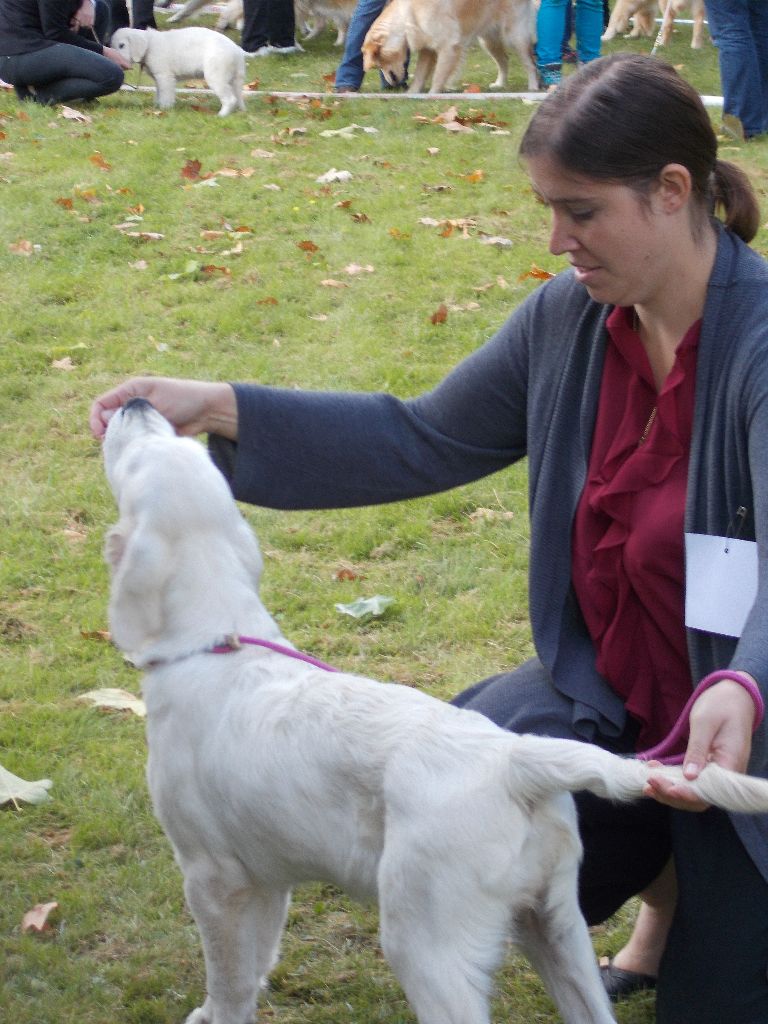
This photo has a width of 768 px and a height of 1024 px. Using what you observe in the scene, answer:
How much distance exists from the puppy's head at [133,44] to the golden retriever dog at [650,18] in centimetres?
681

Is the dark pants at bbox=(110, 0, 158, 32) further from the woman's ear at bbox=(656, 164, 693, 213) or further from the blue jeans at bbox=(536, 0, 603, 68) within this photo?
the woman's ear at bbox=(656, 164, 693, 213)

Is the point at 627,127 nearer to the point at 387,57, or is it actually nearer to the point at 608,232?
the point at 608,232

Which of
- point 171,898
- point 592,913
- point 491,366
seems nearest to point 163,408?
point 491,366

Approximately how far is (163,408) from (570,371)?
95cm

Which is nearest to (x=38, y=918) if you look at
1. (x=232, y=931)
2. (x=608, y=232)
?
(x=232, y=931)

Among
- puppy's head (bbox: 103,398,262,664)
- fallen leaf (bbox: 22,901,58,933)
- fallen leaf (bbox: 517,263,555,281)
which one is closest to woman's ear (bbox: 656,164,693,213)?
puppy's head (bbox: 103,398,262,664)

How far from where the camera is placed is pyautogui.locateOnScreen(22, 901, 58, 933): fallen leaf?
10.6 feet

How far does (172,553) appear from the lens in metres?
2.76

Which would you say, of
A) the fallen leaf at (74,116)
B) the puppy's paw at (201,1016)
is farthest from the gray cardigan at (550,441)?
the fallen leaf at (74,116)

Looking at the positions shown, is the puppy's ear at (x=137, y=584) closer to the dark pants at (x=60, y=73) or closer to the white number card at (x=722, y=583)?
the white number card at (x=722, y=583)

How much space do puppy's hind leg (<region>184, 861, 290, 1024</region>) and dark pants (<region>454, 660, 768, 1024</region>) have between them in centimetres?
67

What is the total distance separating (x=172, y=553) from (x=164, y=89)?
9632 millimetres

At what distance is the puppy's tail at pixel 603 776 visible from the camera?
1934mm

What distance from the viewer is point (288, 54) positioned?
1485 centimetres
